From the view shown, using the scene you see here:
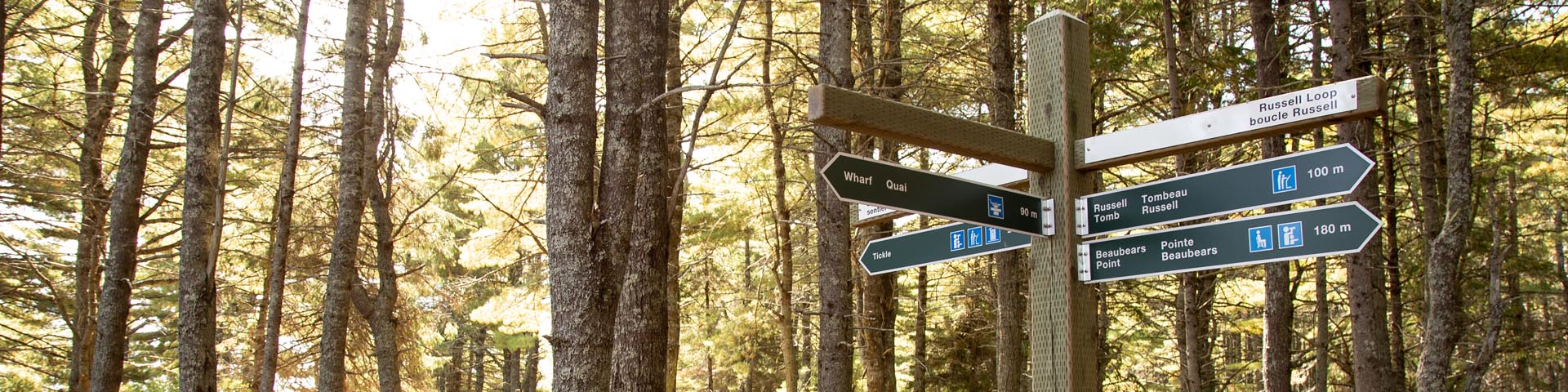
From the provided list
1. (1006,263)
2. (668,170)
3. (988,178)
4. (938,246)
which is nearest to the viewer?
→ (988,178)

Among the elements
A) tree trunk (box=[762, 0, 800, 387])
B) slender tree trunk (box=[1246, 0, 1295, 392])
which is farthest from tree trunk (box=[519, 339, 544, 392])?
slender tree trunk (box=[1246, 0, 1295, 392])

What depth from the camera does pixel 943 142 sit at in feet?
13.4

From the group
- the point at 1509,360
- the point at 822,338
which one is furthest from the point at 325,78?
the point at 1509,360

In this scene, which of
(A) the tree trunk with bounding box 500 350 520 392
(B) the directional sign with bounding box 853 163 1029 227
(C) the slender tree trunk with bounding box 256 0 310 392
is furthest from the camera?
(A) the tree trunk with bounding box 500 350 520 392

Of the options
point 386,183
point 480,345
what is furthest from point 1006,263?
point 480,345

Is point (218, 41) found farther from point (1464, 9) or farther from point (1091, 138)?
point (1464, 9)

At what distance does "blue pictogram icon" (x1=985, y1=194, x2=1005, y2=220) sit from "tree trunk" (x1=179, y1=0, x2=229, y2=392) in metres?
6.58

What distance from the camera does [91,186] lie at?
1261 centimetres

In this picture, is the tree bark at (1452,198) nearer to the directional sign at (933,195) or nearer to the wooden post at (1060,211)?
the wooden post at (1060,211)

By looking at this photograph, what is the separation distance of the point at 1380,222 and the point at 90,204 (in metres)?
15.8

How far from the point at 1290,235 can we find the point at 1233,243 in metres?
0.22

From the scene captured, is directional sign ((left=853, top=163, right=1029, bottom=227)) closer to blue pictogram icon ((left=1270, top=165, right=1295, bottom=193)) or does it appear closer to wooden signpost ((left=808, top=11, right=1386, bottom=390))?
wooden signpost ((left=808, top=11, right=1386, bottom=390))

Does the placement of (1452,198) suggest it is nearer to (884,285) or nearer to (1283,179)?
(1283,179)

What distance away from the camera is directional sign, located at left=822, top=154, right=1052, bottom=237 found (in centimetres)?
388
